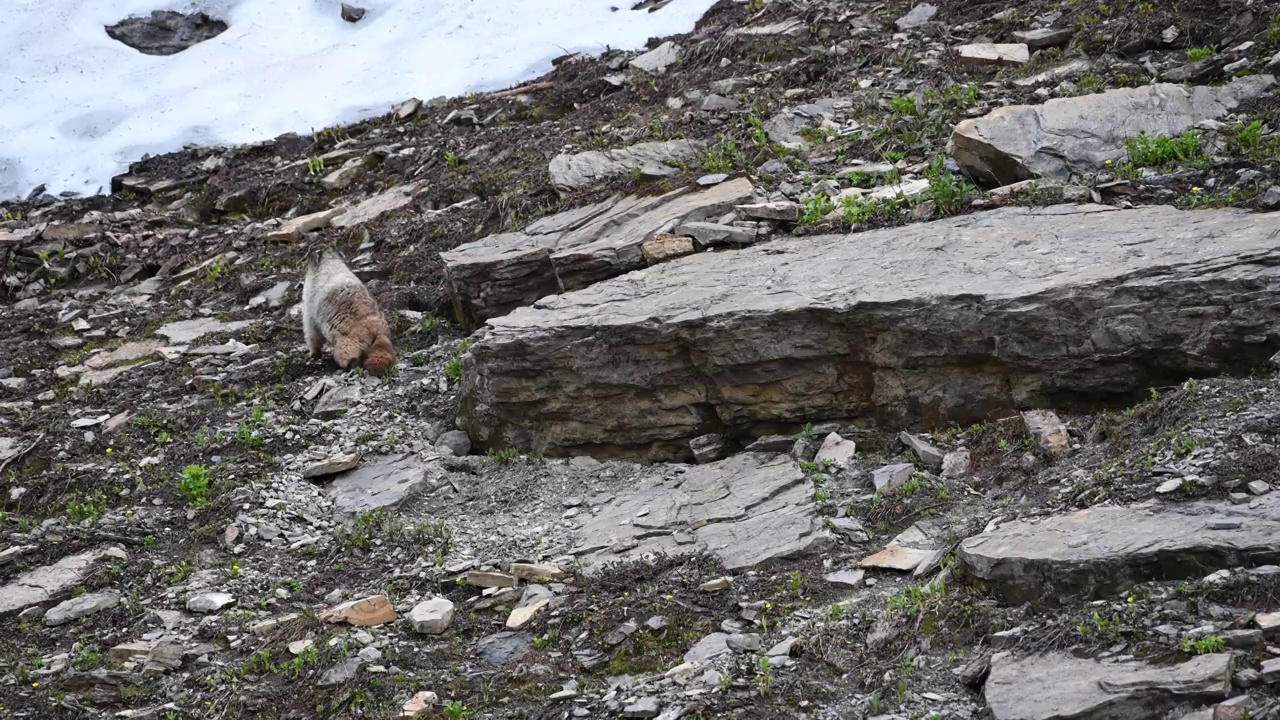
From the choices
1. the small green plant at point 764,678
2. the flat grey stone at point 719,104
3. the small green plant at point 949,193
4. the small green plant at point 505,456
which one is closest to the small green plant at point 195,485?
the small green plant at point 505,456

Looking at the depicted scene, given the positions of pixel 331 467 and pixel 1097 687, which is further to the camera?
pixel 331 467

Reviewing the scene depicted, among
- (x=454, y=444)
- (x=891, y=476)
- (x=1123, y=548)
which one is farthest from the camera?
(x=454, y=444)

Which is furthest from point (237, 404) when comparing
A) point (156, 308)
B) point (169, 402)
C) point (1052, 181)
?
point (1052, 181)

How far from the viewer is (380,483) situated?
28.8 feet

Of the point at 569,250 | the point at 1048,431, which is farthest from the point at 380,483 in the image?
the point at 1048,431

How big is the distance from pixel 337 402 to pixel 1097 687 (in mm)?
7079

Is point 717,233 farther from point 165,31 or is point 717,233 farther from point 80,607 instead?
point 165,31

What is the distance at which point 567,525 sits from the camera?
26.2ft

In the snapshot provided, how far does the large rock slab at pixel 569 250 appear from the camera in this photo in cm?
992

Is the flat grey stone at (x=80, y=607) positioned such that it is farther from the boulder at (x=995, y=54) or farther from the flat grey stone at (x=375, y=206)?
the boulder at (x=995, y=54)

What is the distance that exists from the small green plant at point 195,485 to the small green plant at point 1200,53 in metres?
9.82

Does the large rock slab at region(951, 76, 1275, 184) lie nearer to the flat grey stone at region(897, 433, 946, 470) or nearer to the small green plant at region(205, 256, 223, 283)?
the flat grey stone at region(897, 433, 946, 470)

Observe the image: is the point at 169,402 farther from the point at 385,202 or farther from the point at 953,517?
the point at 953,517

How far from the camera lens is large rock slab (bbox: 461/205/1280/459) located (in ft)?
23.4
